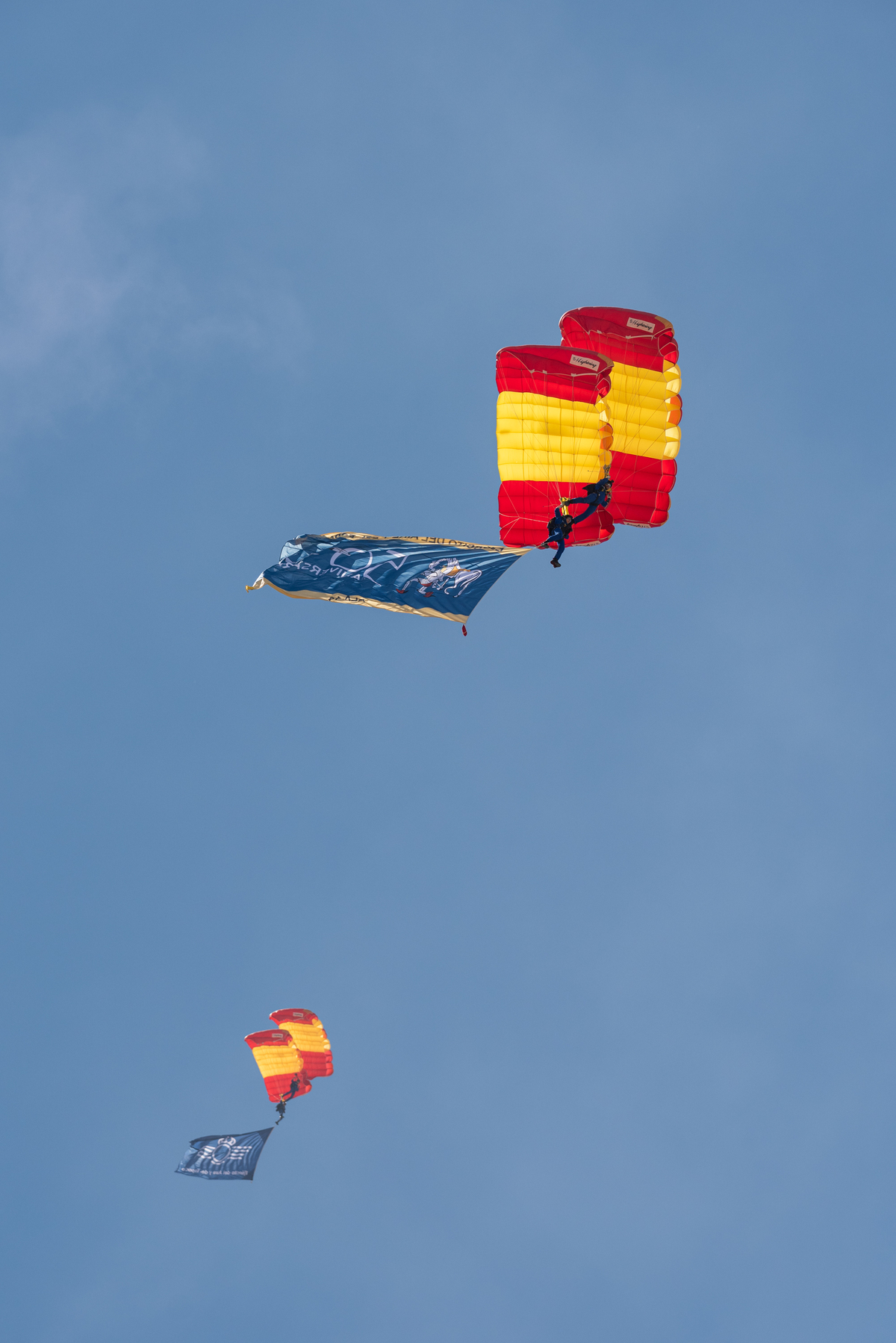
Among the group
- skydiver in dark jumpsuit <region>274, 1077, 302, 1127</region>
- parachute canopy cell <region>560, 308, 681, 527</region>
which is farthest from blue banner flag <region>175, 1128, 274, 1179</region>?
parachute canopy cell <region>560, 308, 681, 527</region>

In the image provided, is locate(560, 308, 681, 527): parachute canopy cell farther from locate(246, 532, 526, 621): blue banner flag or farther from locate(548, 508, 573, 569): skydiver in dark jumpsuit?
locate(246, 532, 526, 621): blue banner flag

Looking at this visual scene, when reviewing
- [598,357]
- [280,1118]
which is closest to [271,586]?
[598,357]

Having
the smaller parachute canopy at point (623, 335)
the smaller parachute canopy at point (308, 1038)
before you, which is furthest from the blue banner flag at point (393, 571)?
the smaller parachute canopy at point (308, 1038)

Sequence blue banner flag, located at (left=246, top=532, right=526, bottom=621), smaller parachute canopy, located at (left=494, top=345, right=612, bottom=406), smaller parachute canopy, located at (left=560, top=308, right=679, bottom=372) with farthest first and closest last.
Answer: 1. smaller parachute canopy, located at (left=560, top=308, right=679, bottom=372)
2. smaller parachute canopy, located at (left=494, top=345, right=612, bottom=406)
3. blue banner flag, located at (left=246, top=532, right=526, bottom=621)

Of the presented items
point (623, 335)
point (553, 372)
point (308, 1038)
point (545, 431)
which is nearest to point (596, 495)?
point (545, 431)

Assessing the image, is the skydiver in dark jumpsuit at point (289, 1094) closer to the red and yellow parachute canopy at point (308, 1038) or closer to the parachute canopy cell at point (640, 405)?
the red and yellow parachute canopy at point (308, 1038)

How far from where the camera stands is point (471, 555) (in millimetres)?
23875

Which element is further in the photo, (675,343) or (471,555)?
(675,343)

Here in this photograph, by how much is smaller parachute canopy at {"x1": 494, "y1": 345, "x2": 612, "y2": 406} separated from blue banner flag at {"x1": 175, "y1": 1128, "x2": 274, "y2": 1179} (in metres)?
22.0

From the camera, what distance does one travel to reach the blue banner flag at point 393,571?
23.5 m

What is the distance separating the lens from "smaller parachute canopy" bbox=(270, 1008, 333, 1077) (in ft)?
114

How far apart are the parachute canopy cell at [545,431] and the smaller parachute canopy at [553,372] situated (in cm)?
2

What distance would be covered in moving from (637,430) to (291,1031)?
2121 centimetres

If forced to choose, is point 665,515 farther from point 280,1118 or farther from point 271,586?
point 280,1118
